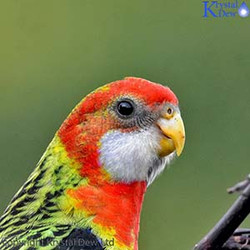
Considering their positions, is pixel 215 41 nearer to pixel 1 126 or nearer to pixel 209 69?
pixel 209 69

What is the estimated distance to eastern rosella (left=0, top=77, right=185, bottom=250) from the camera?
4.14m

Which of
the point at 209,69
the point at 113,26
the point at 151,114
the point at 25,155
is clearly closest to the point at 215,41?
the point at 209,69

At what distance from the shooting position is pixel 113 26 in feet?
28.2

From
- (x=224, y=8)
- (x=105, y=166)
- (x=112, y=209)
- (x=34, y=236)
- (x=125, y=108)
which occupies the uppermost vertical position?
(x=224, y=8)

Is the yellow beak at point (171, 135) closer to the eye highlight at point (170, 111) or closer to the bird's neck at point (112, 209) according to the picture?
the eye highlight at point (170, 111)

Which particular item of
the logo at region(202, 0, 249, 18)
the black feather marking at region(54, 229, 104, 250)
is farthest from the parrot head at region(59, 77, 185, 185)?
the logo at region(202, 0, 249, 18)

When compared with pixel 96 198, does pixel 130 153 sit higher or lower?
higher

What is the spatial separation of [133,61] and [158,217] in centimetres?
145

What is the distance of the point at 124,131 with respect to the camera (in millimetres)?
4445

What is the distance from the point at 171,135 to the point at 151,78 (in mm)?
2967

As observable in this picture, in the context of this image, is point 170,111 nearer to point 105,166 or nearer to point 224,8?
point 105,166

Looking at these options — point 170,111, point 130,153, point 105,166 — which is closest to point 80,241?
point 105,166

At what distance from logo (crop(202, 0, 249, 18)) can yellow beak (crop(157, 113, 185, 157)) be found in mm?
2193

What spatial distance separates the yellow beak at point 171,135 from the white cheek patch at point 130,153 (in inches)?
1.2
